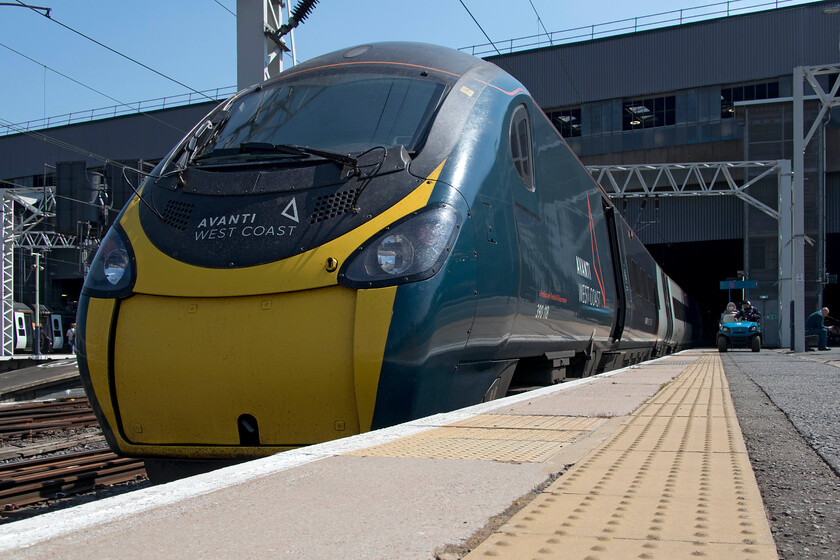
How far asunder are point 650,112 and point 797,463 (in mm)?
31766

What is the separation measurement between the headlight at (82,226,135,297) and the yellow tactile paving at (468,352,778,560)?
2.69 meters

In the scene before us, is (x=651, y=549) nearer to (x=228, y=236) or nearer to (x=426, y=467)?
(x=426, y=467)

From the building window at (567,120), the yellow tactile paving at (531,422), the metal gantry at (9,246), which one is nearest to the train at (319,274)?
the yellow tactile paving at (531,422)

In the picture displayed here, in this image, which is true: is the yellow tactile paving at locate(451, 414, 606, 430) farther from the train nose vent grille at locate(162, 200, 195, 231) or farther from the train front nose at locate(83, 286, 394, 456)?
the train nose vent grille at locate(162, 200, 195, 231)

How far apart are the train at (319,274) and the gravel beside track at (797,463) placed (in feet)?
5.17

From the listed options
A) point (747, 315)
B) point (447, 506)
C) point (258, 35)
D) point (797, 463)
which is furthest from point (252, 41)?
point (747, 315)

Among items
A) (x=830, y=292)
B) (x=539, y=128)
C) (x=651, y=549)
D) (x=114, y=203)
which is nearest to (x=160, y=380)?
(x=651, y=549)

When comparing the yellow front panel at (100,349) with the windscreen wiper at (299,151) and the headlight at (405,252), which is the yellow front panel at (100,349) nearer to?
the windscreen wiper at (299,151)

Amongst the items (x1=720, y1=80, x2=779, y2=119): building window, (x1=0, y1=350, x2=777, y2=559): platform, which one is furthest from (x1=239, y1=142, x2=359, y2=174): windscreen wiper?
(x1=720, y1=80, x2=779, y2=119): building window

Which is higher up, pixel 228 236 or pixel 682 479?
pixel 228 236

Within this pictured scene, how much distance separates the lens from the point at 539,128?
20.9 ft

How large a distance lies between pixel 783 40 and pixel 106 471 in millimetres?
31558

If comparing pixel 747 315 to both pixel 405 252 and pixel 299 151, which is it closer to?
pixel 299 151

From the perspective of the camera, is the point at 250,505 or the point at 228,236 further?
the point at 228,236
